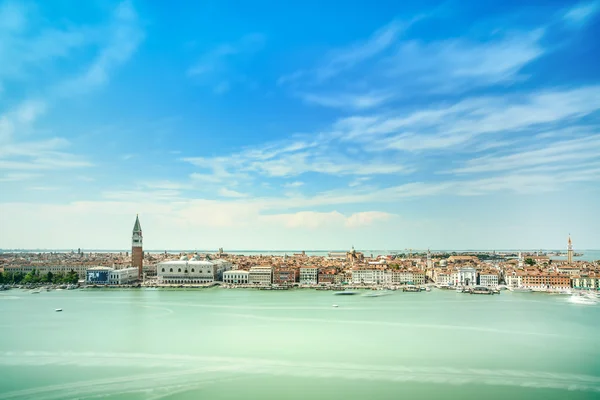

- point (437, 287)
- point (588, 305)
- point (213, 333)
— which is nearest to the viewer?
point (213, 333)

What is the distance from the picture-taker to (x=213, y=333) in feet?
31.0

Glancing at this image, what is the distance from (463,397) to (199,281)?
1888cm

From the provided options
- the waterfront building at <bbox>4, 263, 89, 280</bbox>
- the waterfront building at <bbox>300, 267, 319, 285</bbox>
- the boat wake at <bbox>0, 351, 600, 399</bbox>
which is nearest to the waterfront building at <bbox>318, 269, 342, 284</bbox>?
the waterfront building at <bbox>300, 267, 319, 285</bbox>

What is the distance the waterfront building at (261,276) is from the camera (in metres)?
22.4

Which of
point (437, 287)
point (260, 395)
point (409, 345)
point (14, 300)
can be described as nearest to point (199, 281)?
point (14, 300)

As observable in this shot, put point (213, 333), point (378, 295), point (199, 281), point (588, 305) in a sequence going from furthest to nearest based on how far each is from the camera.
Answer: point (199, 281)
point (378, 295)
point (588, 305)
point (213, 333)

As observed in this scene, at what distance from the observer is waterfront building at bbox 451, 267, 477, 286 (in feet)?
68.6

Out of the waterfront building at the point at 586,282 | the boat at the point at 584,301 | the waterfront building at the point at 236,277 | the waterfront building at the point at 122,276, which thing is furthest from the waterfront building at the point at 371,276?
the waterfront building at the point at 122,276

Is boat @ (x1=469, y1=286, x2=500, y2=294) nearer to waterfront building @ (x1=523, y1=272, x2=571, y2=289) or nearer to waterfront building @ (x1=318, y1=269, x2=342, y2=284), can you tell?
waterfront building @ (x1=523, y1=272, x2=571, y2=289)

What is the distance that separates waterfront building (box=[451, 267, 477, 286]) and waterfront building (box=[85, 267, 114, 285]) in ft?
53.6

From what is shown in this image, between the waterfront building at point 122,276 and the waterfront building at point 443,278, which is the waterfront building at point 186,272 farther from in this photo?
the waterfront building at point 443,278

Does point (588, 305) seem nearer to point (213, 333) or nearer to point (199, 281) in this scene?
point (213, 333)

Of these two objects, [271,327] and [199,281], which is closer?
[271,327]

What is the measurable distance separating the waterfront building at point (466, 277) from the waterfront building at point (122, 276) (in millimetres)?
15829
